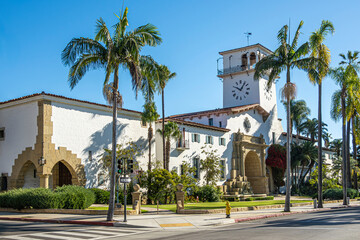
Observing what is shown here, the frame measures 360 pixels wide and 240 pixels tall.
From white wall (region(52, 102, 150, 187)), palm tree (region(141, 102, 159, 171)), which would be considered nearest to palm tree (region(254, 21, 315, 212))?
palm tree (region(141, 102, 159, 171))

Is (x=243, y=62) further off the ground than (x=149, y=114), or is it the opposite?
(x=243, y=62)

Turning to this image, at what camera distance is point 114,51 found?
20844 mm

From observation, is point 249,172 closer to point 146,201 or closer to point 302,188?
point 302,188

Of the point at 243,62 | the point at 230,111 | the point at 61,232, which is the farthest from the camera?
the point at 243,62

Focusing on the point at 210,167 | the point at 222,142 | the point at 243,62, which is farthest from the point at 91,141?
the point at 243,62

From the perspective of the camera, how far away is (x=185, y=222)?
19812 mm

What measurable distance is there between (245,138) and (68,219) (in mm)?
30363

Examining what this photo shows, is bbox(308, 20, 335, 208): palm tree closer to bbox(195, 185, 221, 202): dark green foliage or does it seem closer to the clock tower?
bbox(195, 185, 221, 202): dark green foliage

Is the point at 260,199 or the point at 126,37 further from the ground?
the point at 126,37

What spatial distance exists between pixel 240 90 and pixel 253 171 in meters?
10.9

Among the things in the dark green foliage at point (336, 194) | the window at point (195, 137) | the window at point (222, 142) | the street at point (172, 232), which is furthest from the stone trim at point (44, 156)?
the dark green foliage at point (336, 194)

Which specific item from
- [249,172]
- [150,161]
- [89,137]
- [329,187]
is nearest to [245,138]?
[249,172]

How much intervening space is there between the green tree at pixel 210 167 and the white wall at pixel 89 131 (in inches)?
331

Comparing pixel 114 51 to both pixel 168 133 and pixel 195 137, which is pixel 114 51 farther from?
pixel 195 137
